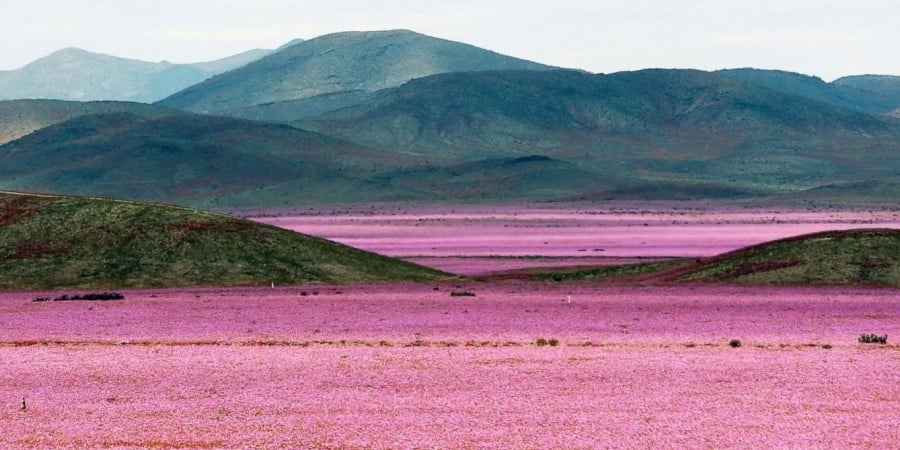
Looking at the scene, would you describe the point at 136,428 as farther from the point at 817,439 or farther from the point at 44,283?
the point at 44,283

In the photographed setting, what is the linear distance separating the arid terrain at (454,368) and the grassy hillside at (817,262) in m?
2.34

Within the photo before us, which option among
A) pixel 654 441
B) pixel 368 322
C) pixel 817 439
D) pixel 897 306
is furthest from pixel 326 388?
pixel 897 306

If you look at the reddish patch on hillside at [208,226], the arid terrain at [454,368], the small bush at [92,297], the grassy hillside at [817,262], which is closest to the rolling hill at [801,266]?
the grassy hillside at [817,262]

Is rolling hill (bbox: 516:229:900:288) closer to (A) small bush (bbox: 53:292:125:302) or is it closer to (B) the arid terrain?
(B) the arid terrain

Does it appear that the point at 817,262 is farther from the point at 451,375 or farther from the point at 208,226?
the point at 451,375

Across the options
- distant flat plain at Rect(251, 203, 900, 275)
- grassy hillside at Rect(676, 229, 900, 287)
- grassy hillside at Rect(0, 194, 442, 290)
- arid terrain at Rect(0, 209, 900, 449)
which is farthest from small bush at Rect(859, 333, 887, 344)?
distant flat plain at Rect(251, 203, 900, 275)

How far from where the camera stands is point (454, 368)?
29578mm

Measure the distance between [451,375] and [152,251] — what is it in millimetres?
37170

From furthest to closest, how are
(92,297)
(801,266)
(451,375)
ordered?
(801,266), (92,297), (451,375)

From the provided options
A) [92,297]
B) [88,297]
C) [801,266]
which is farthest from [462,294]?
[801,266]

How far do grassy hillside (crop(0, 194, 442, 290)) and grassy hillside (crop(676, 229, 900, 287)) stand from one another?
1497 centimetres

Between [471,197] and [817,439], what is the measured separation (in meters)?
175

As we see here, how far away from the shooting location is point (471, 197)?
19650cm

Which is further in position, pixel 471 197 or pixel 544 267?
pixel 471 197
